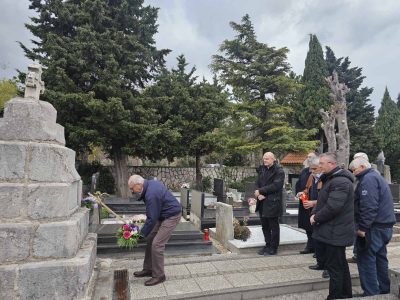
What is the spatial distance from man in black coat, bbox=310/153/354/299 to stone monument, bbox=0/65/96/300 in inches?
117

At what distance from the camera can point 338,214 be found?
3.62 m

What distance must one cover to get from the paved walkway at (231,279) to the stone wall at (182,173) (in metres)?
15.5

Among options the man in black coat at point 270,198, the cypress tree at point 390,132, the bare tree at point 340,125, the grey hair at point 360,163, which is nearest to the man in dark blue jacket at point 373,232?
the grey hair at point 360,163

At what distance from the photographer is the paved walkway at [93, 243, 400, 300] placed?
12.6 feet

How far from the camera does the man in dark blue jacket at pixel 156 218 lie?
4.09 metres

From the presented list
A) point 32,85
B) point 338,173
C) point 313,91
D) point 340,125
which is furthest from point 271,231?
point 313,91

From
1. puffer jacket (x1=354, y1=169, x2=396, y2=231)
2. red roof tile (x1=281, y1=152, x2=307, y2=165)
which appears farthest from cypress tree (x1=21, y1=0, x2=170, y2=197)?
red roof tile (x1=281, y1=152, x2=307, y2=165)

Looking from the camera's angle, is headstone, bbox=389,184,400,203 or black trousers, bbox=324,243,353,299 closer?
black trousers, bbox=324,243,353,299

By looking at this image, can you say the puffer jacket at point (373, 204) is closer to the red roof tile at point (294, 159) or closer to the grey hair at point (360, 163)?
the grey hair at point (360, 163)

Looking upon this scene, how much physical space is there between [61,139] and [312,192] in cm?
415

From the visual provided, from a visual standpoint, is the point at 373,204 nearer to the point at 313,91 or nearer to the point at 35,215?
the point at 35,215

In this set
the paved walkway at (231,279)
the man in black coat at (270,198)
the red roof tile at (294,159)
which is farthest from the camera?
the red roof tile at (294,159)

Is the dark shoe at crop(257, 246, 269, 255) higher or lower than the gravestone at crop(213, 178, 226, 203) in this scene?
lower

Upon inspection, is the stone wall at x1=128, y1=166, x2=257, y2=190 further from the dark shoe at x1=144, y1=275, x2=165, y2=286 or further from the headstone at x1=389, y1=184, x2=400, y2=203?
the dark shoe at x1=144, y1=275, x2=165, y2=286
